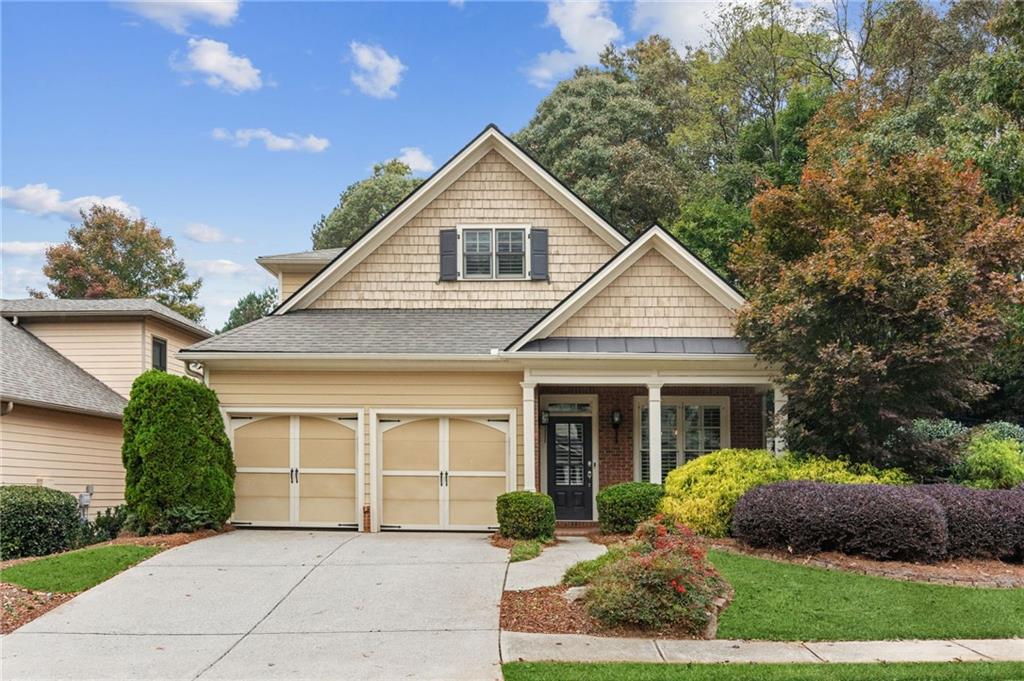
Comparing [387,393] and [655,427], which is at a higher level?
[387,393]

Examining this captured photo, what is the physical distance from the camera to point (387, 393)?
14.3 metres

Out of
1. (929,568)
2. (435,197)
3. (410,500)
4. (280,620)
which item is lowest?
(280,620)

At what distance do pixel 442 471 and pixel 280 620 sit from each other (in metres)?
5.98

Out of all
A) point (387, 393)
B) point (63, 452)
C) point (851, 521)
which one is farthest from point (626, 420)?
point (63, 452)

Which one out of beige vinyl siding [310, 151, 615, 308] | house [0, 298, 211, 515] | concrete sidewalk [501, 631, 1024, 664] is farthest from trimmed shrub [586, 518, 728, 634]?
house [0, 298, 211, 515]

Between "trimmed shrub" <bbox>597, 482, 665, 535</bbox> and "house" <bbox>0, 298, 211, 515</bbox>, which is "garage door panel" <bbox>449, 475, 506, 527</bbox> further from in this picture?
"house" <bbox>0, 298, 211, 515</bbox>

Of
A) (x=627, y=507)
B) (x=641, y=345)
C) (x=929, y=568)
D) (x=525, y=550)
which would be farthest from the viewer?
(x=641, y=345)

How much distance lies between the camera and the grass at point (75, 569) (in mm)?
9375

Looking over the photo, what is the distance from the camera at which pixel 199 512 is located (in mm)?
12633

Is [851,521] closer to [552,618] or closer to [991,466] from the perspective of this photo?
[991,466]

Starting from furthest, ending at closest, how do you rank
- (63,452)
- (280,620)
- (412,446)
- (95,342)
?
1. (95,342)
2. (63,452)
3. (412,446)
4. (280,620)

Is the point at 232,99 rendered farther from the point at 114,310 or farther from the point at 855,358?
the point at 855,358

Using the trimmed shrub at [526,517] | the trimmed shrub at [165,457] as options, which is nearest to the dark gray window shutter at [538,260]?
the trimmed shrub at [526,517]

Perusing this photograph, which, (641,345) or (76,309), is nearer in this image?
(641,345)
